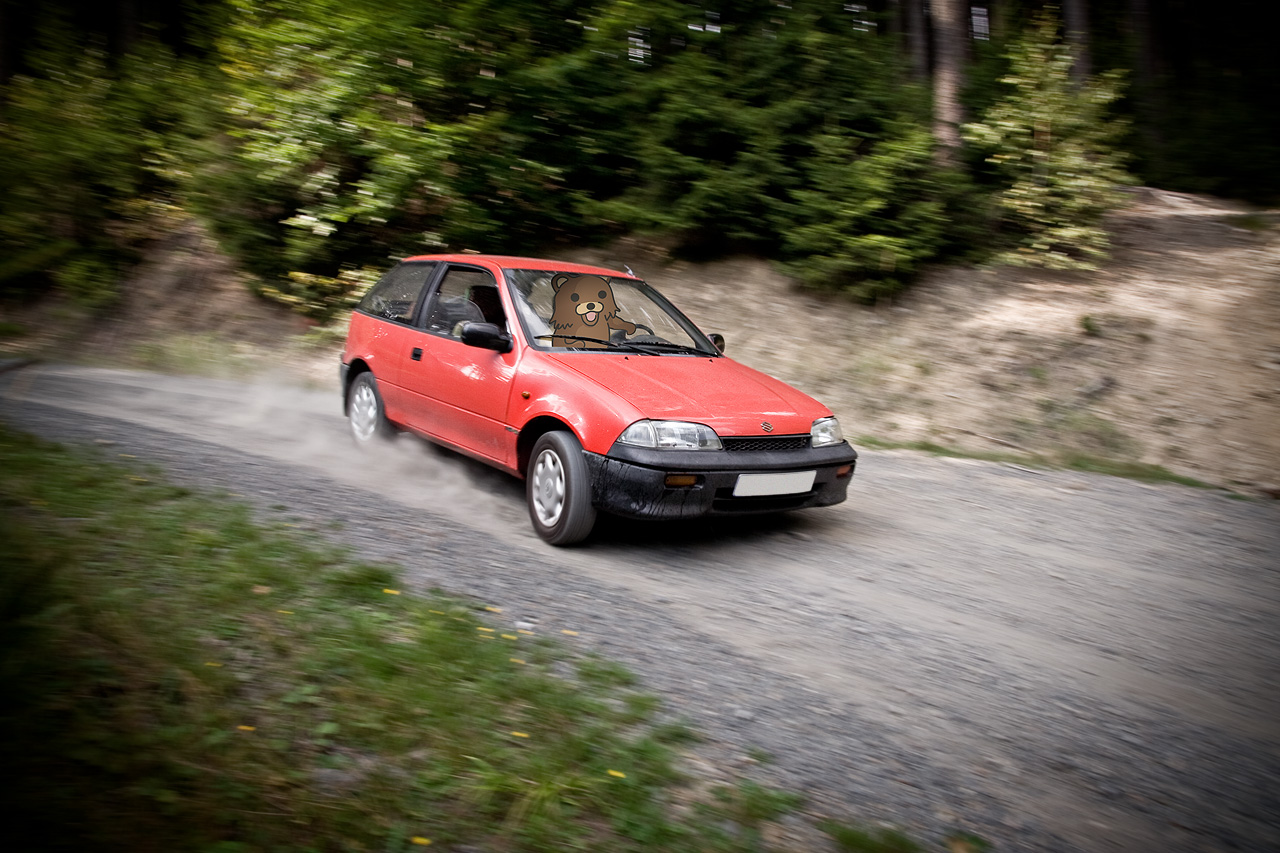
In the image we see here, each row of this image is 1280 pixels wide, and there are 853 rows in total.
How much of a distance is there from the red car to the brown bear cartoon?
11mm

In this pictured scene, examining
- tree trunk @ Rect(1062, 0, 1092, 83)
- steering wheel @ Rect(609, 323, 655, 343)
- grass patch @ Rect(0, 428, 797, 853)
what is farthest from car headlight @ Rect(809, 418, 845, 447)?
tree trunk @ Rect(1062, 0, 1092, 83)

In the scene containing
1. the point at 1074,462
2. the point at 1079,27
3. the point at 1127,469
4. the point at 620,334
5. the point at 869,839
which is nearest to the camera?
the point at 869,839

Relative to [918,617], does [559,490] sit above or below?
above

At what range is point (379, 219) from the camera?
38.9 ft

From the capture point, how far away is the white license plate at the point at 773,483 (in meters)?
5.03

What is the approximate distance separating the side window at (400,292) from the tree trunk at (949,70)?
7991 millimetres

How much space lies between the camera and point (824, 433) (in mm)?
5559

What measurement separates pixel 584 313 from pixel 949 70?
8.93 metres

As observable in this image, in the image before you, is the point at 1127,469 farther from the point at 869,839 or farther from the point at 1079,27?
the point at 1079,27

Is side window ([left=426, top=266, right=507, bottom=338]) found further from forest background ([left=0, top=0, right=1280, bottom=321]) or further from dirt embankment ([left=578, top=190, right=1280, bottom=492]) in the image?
forest background ([left=0, top=0, right=1280, bottom=321])

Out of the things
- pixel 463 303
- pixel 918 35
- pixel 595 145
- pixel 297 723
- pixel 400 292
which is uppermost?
pixel 918 35

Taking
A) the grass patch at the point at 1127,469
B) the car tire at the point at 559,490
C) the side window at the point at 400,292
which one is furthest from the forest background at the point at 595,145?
the car tire at the point at 559,490

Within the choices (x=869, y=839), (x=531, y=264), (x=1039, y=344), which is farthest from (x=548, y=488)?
(x=1039, y=344)

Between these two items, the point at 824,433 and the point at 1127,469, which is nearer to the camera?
the point at 824,433
